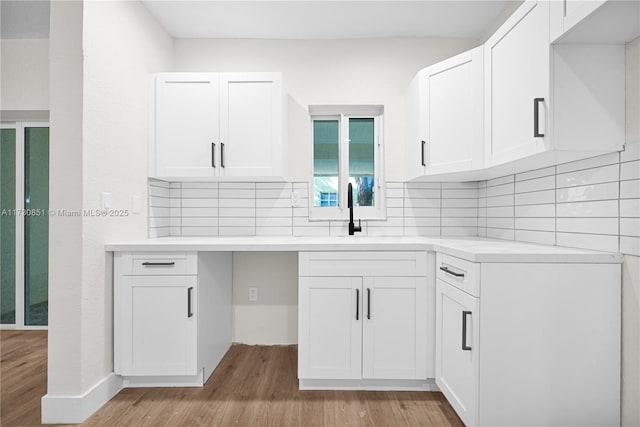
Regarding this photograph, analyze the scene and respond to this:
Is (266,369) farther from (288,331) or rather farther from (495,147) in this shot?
(495,147)

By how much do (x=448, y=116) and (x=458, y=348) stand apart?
4.63ft

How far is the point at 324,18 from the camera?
2.59 metres

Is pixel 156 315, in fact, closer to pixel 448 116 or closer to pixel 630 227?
pixel 448 116

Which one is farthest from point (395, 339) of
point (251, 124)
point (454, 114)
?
point (251, 124)

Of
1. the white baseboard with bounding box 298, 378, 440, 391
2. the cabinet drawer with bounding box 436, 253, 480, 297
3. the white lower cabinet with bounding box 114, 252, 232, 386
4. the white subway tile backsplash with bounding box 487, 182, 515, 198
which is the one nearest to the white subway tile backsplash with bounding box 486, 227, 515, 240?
the white subway tile backsplash with bounding box 487, 182, 515, 198

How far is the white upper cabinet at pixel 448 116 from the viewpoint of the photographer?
2.13m

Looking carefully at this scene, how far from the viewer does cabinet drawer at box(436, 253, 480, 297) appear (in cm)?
158

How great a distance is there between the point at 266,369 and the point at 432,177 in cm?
177

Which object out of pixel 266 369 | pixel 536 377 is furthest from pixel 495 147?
pixel 266 369

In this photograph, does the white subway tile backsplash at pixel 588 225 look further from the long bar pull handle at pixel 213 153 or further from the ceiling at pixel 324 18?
the long bar pull handle at pixel 213 153

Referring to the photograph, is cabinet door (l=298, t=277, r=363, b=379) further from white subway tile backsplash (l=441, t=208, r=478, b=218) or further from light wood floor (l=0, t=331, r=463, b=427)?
white subway tile backsplash (l=441, t=208, r=478, b=218)

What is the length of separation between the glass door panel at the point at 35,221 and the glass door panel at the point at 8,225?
0.11 metres

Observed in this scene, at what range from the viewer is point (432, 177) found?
2551 millimetres

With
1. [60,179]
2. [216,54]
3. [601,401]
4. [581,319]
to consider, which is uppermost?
[216,54]
